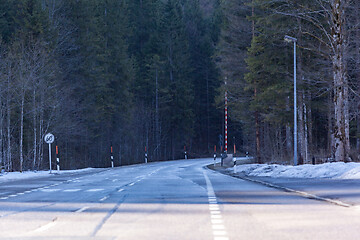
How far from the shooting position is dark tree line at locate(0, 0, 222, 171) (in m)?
49.2

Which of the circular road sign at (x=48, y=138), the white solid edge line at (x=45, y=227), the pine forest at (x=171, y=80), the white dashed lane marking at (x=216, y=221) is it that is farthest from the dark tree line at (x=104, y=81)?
the white solid edge line at (x=45, y=227)

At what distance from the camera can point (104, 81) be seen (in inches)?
2985

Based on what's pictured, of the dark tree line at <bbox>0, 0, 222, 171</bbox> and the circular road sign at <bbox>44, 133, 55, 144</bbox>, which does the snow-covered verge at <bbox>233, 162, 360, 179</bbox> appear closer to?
the circular road sign at <bbox>44, 133, 55, 144</bbox>

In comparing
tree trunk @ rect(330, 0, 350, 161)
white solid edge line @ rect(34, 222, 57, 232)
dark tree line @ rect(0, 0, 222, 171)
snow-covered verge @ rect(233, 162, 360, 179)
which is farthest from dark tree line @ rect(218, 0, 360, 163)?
white solid edge line @ rect(34, 222, 57, 232)

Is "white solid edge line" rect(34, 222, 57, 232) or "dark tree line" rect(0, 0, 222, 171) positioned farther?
"dark tree line" rect(0, 0, 222, 171)

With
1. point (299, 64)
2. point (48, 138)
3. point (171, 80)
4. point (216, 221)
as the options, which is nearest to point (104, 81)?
point (171, 80)

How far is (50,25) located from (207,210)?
1905 inches

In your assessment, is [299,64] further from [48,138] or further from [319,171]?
[48,138]

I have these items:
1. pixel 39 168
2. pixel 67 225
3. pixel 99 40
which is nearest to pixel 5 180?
pixel 39 168

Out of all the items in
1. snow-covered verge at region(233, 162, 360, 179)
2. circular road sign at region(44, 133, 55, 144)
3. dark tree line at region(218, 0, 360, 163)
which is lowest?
snow-covered verge at region(233, 162, 360, 179)

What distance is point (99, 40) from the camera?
73.7 m

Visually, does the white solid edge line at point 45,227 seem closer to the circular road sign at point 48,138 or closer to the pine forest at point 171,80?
the pine forest at point 171,80

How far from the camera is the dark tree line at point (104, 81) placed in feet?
162

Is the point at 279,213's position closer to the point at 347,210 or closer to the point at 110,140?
the point at 347,210
